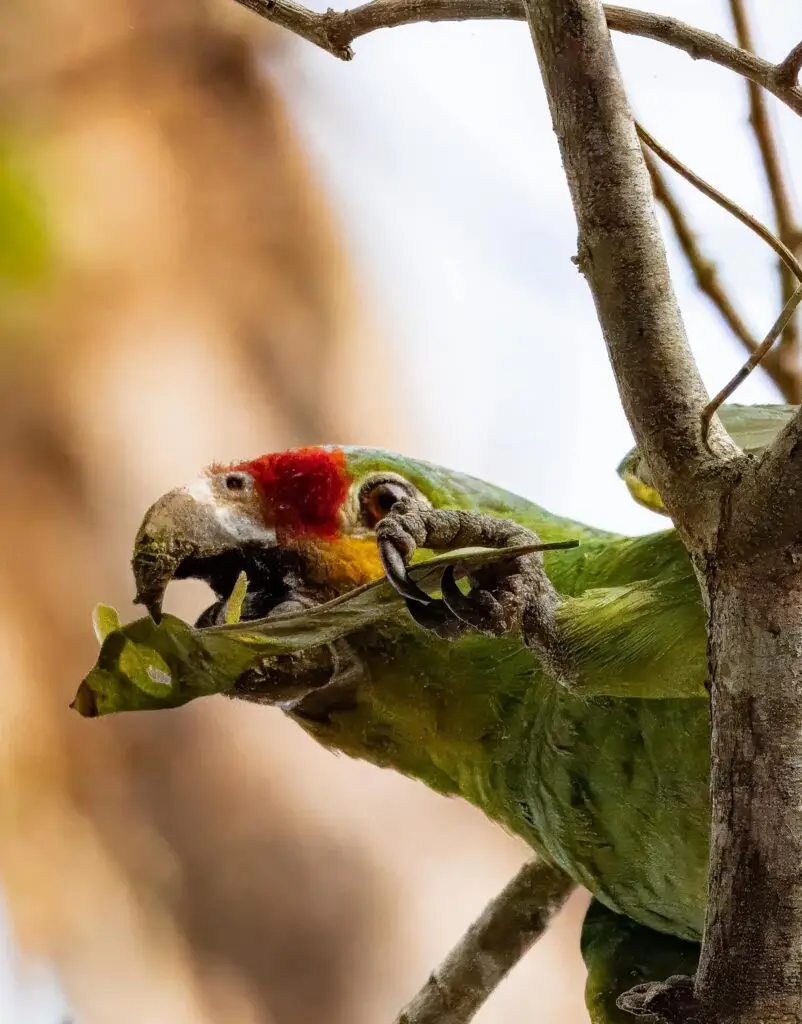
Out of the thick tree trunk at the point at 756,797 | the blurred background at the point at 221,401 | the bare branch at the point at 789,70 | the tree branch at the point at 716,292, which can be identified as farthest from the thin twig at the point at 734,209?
the blurred background at the point at 221,401

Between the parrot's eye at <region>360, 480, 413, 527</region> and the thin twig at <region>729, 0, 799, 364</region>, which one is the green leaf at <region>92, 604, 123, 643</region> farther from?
the thin twig at <region>729, 0, 799, 364</region>

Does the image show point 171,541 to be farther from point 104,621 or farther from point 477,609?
point 477,609

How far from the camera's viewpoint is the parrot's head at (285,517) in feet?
3.23

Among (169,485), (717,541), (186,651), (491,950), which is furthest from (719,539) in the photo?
(169,485)

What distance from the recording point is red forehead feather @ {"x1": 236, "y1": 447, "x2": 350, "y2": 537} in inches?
40.8

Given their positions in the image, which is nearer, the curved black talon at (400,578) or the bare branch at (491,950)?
the curved black talon at (400,578)

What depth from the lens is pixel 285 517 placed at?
1036 mm

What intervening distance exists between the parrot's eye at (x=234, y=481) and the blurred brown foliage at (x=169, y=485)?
1.30 metres

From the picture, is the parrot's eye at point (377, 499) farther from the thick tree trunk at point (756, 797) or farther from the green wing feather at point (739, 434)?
the thick tree trunk at point (756, 797)

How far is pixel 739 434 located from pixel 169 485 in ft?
5.49

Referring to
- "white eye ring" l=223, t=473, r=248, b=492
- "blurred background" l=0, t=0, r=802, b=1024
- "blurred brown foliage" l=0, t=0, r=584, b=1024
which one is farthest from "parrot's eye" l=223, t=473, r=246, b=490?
"blurred brown foliage" l=0, t=0, r=584, b=1024

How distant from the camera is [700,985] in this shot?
0.66 metres

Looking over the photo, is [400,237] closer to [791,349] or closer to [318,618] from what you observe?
[791,349]

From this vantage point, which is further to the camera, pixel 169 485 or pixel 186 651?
pixel 169 485
